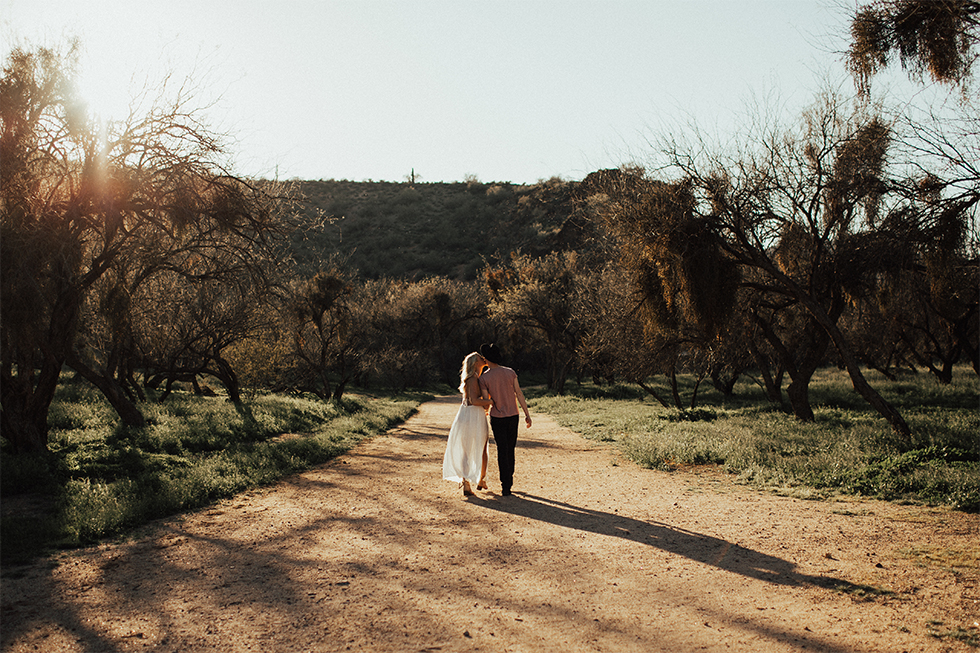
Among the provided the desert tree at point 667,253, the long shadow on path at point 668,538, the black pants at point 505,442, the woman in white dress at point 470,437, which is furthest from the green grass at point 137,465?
the desert tree at point 667,253

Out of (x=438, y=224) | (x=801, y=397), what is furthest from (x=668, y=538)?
(x=438, y=224)

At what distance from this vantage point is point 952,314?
21.0m

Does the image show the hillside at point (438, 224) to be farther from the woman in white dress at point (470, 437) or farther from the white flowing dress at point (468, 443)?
the white flowing dress at point (468, 443)

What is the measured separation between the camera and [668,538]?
6.28 metres

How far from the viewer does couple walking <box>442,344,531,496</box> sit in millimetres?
8688

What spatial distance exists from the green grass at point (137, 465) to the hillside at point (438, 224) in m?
45.1

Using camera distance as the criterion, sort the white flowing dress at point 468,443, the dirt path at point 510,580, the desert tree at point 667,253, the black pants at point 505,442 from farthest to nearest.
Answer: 1. the desert tree at point 667,253
2. the white flowing dress at point 468,443
3. the black pants at point 505,442
4. the dirt path at point 510,580

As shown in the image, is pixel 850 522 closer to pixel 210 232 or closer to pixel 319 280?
pixel 210 232

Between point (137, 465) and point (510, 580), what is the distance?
22.8 feet

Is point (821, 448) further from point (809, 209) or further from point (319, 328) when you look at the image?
point (319, 328)

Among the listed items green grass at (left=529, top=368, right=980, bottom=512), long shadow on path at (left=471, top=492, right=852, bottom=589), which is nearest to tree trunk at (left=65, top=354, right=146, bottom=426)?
long shadow on path at (left=471, top=492, right=852, bottom=589)

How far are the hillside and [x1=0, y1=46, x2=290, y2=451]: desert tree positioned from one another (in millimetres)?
48425

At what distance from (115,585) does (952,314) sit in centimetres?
2449

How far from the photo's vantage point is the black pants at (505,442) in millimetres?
8492
